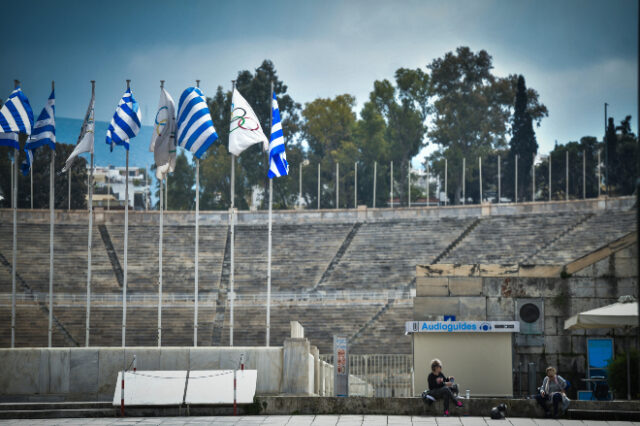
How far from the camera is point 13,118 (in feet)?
93.1

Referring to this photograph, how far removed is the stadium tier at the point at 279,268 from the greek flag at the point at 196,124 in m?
16.8

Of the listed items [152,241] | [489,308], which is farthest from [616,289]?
[152,241]

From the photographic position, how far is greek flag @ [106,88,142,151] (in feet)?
91.6

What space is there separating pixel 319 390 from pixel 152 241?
30.6 meters

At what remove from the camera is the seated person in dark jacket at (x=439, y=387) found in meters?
18.8

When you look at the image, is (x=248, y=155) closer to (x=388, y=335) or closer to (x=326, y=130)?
(x=326, y=130)

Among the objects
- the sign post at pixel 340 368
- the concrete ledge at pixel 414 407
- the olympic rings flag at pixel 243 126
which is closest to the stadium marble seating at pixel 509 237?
the olympic rings flag at pixel 243 126

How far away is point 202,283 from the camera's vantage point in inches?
1939

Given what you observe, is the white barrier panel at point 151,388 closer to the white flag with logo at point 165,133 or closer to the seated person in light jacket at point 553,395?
the seated person in light jacket at point 553,395

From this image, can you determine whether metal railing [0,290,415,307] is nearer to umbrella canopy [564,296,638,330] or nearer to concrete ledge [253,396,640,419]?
umbrella canopy [564,296,638,330]

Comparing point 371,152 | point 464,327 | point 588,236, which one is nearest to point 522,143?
point 371,152

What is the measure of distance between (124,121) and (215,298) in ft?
67.7

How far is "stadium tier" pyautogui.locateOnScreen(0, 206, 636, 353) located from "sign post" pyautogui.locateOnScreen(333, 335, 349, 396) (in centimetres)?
1831

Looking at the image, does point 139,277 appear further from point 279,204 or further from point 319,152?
point 319,152
